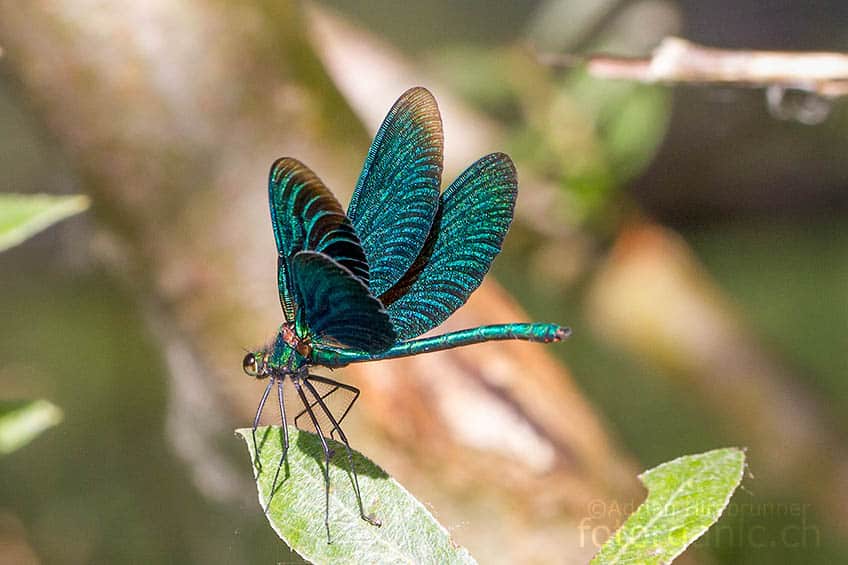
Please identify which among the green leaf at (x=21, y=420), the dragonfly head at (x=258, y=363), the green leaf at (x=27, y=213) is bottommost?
the green leaf at (x=21, y=420)

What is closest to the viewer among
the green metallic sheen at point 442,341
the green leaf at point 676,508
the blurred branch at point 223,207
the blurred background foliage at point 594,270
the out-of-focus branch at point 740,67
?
the green leaf at point 676,508

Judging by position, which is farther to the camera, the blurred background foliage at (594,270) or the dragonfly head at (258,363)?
the blurred background foliage at (594,270)

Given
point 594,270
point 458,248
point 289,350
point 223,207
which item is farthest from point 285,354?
point 594,270

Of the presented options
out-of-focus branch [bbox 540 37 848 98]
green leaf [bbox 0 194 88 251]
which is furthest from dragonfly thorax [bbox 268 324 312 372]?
out-of-focus branch [bbox 540 37 848 98]

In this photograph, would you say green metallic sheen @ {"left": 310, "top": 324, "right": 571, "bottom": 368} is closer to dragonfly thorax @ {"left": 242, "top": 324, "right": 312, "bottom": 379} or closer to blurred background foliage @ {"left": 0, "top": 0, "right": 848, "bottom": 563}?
dragonfly thorax @ {"left": 242, "top": 324, "right": 312, "bottom": 379}

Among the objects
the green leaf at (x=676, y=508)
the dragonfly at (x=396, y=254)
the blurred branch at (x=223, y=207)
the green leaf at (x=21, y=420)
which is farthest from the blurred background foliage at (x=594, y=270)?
the green leaf at (x=676, y=508)

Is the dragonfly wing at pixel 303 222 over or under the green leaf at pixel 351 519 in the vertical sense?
over

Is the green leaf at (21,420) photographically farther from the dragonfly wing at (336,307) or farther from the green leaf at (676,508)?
the green leaf at (676,508)
